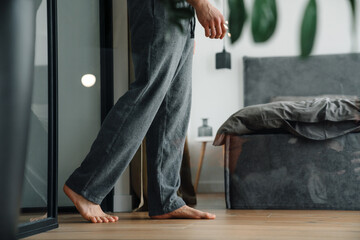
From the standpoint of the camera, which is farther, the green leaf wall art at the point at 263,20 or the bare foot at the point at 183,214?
the bare foot at the point at 183,214

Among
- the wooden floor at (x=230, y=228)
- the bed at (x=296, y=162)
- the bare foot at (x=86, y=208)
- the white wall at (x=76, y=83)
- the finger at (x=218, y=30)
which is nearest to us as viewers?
the wooden floor at (x=230, y=228)

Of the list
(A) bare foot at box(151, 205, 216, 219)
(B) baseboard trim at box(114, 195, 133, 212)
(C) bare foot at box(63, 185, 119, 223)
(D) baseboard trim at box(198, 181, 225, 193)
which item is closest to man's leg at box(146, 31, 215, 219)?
(A) bare foot at box(151, 205, 216, 219)

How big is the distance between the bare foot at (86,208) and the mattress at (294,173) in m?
0.66

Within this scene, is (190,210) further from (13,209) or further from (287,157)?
(13,209)

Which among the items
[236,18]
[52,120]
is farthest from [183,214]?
[236,18]

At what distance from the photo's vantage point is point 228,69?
2.16 meters

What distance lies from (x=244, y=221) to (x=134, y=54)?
1.80ft

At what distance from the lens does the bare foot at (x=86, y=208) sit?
1.25 metres

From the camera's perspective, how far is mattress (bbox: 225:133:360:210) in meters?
1.73

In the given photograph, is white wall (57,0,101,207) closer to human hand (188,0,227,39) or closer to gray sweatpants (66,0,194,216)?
gray sweatpants (66,0,194,216)

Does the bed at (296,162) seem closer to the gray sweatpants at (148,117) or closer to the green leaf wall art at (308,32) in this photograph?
the gray sweatpants at (148,117)

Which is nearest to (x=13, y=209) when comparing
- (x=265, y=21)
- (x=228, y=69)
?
(x=265, y=21)

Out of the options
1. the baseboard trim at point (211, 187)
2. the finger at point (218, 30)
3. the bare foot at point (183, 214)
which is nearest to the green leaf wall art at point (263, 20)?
the finger at point (218, 30)

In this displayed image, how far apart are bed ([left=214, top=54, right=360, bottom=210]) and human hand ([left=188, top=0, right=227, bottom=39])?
1.78 ft
